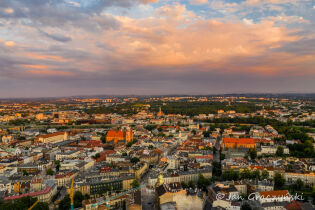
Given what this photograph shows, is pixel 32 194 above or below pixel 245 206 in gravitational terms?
above

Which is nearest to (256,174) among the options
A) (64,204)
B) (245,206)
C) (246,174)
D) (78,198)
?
(246,174)

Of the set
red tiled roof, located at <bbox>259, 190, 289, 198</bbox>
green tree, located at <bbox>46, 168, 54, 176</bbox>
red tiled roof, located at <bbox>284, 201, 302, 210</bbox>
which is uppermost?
red tiled roof, located at <bbox>259, 190, 289, 198</bbox>

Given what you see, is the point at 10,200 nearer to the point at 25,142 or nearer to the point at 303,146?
the point at 25,142

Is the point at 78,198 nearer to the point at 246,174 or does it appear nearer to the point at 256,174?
the point at 246,174

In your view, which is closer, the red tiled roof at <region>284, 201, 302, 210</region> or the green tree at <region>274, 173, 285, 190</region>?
the red tiled roof at <region>284, 201, 302, 210</region>

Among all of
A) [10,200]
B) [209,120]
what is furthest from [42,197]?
[209,120]

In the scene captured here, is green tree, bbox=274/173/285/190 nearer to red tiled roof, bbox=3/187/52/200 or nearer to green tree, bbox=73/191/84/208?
green tree, bbox=73/191/84/208

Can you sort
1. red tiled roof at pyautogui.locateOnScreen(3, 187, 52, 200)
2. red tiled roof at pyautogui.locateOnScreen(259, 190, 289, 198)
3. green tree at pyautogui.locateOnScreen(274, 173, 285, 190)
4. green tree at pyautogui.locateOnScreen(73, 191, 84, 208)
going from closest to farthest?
1. red tiled roof at pyautogui.locateOnScreen(259, 190, 289, 198)
2. red tiled roof at pyautogui.locateOnScreen(3, 187, 52, 200)
3. green tree at pyautogui.locateOnScreen(73, 191, 84, 208)
4. green tree at pyautogui.locateOnScreen(274, 173, 285, 190)

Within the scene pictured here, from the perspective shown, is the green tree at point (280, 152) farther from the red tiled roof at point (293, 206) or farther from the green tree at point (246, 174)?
the red tiled roof at point (293, 206)

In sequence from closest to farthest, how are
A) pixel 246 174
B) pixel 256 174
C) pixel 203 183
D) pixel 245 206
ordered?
pixel 245 206 → pixel 203 183 → pixel 246 174 → pixel 256 174

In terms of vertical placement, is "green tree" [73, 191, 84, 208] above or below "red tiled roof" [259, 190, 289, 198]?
below

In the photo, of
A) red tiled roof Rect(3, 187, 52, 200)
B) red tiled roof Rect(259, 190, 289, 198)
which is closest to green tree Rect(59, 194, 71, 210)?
red tiled roof Rect(3, 187, 52, 200)
